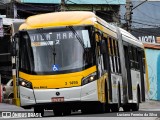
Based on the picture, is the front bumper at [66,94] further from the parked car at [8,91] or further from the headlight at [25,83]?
the parked car at [8,91]

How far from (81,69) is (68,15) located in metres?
2.07

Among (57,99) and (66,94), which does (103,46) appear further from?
(57,99)

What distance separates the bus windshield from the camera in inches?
760

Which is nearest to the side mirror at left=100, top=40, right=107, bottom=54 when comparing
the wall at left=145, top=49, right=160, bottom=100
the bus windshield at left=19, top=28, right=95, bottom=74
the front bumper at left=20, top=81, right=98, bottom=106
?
the bus windshield at left=19, top=28, right=95, bottom=74

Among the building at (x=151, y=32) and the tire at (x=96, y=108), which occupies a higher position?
the building at (x=151, y=32)

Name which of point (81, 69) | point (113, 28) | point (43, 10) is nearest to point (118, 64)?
point (113, 28)

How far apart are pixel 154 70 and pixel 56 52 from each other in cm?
2879

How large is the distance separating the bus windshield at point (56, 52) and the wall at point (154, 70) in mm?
28073

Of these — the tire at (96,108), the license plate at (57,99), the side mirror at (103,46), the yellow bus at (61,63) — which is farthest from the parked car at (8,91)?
the license plate at (57,99)

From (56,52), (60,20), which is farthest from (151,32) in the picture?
(56,52)

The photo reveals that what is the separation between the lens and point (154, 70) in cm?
4741

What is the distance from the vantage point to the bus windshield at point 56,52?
63.4 ft

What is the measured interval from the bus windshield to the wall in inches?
1105

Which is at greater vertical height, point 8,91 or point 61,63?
point 8,91
